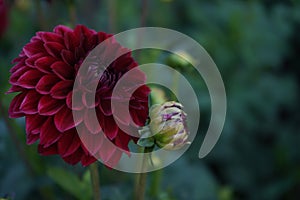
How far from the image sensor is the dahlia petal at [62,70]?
0.49 metres

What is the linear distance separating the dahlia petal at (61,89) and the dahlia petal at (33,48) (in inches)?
1.8

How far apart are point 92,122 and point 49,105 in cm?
5

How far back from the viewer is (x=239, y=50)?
1221mm

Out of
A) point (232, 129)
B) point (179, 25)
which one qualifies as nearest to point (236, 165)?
point (232, 129)

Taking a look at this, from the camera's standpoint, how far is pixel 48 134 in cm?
48

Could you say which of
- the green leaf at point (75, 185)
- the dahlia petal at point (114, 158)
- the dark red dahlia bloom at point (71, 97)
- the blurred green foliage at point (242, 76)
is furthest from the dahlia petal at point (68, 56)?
the blurred green foliage at point (242, 76)

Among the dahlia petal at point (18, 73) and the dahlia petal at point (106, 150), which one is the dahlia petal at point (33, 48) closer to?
the dahlia petal at point (18, 73)

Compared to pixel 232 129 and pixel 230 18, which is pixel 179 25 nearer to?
pixel 230 18

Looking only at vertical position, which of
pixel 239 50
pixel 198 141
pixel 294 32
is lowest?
pixel 198 141

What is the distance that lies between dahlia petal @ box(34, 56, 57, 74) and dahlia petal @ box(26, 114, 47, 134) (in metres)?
0.05

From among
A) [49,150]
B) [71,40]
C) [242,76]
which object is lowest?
[49,150]

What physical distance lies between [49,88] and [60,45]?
0.15 feet

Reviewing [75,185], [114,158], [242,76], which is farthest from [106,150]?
[242,76]

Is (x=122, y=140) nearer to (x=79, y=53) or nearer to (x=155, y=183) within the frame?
(x=79, y=53)
